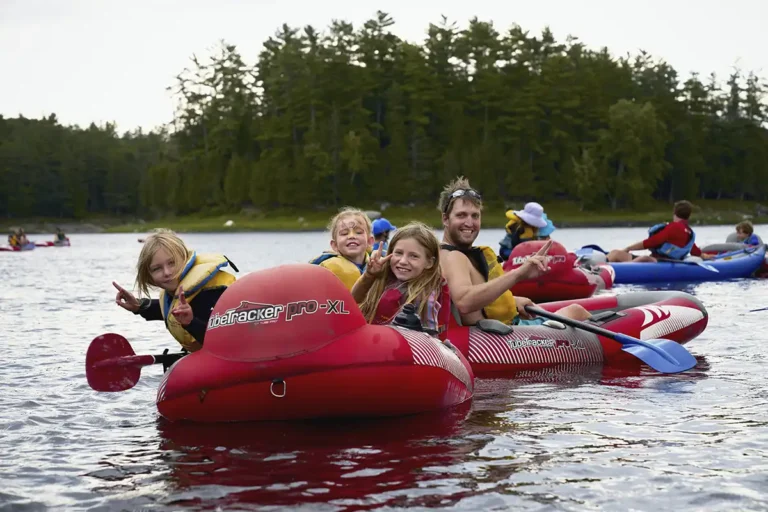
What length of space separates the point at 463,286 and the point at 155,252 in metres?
2.34

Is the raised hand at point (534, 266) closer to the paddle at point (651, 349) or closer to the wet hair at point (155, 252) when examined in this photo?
the paddle at point (651, 349)

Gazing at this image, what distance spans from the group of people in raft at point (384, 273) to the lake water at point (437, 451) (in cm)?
71

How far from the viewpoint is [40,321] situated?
1331 cm

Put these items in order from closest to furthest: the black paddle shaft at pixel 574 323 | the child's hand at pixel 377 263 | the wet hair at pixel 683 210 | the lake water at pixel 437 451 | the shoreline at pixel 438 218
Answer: the lake water at pixel 437 451 < the child's hand at pixel 377 263 < the black paddle shaft at pixel 574 323 < the wet hair at pixel 683 210 < the shoreline at pixel 438 218

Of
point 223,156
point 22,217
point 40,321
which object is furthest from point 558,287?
point 22,217

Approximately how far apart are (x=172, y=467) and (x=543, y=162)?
6767 cm

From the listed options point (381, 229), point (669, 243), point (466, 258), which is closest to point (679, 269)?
point (669, 243)

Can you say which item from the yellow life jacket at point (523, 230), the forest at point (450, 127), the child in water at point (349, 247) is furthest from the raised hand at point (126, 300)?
the forest at point (450, 127)

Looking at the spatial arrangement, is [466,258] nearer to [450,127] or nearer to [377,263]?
[377,263]

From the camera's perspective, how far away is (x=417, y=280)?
6391 millimetres

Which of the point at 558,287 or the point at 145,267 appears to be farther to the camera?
the point at 558,287

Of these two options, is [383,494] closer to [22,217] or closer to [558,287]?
[558,287]

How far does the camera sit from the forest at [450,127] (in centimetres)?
6844

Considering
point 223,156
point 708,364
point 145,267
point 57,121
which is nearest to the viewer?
point 145,267
